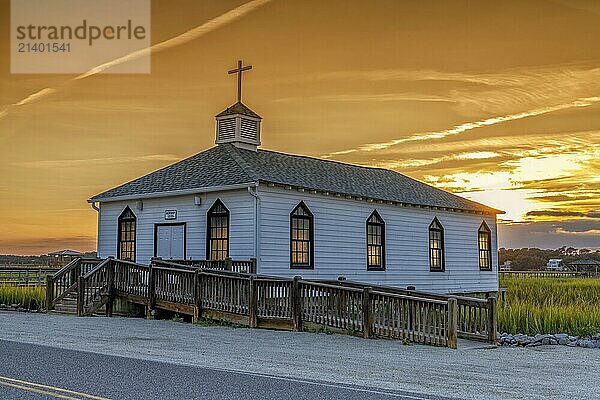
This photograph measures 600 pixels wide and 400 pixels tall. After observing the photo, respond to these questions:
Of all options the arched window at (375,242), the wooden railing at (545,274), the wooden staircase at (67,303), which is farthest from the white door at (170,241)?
the wooden railing at (545,274)

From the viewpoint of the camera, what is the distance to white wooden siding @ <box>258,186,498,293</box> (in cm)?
2238

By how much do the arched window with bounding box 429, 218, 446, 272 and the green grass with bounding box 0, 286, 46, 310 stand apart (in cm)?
1463

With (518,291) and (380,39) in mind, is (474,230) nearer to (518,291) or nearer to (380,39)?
(518,291)

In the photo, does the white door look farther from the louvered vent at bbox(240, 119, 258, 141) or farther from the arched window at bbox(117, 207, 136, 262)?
the louvered vent at bbox(240, 119, 258, 141)

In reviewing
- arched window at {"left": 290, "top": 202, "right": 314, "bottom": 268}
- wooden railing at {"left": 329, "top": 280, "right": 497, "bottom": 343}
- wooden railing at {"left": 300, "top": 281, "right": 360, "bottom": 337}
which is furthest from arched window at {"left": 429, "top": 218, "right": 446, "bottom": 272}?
wooden railing at {"left": 300, "top": 281, "right": 360, "bottom": 337}

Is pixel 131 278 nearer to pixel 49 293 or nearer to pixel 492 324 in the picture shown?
pixel 49 293

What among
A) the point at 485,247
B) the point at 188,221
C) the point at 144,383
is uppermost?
the point at 188,221

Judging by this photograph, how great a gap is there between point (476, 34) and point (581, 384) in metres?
15.2

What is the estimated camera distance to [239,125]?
2698 cm

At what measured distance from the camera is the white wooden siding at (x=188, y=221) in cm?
2211

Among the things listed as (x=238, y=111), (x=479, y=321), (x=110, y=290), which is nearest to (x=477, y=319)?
(x=479, y=321)

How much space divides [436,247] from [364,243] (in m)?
4.75

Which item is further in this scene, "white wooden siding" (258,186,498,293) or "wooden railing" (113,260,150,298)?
"white wooden siding" (258,186,498,293)

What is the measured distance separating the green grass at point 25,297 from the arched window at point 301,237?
831 cm
